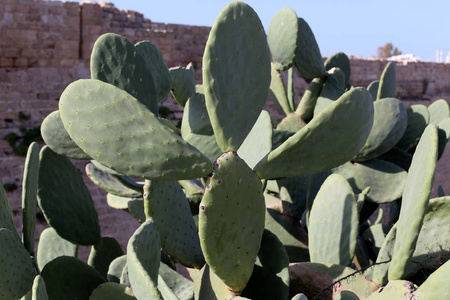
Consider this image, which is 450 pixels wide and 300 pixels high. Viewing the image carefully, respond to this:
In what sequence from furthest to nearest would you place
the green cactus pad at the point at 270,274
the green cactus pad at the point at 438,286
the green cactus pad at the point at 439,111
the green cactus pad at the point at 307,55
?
the green cactus pad at the point at 439,111
the green cactus pad at the point at 307,55
the green cactus pad at the point at 270,274
the green cactus pad at the point at 438,286

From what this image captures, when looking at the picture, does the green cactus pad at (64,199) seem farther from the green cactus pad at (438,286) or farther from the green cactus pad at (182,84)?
the green cactus pad at (438,286)

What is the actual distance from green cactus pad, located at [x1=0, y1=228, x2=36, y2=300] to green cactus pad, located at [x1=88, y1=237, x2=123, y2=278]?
60cm

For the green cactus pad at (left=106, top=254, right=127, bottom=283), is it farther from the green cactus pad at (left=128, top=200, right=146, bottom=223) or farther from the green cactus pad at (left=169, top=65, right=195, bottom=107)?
the green cactus pad at (left=169, top=65, right=195, bottom=107)

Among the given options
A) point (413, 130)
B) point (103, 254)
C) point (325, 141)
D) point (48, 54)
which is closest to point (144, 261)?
point (325, 141)

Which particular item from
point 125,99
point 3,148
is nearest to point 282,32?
point 125,99

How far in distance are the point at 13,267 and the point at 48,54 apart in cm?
683

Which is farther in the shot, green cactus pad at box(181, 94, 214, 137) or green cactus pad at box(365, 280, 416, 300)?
green cactus pad at box(181, 94, 214, 137)

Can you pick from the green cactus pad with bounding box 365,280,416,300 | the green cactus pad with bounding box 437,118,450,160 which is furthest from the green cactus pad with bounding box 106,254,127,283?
→ the green cactus pad with bounding box 437,118,450,160

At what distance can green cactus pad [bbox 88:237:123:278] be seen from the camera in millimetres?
2104

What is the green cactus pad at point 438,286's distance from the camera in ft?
3.31

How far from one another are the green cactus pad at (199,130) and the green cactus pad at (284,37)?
0.43 meters

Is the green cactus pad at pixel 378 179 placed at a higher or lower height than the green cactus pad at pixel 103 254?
higher

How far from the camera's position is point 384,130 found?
216 centimetres

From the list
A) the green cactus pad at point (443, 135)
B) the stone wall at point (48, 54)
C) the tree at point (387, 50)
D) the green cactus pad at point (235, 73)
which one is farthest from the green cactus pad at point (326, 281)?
the tree at point (387, 50)
